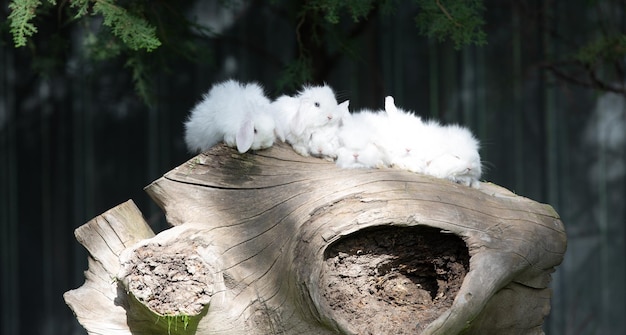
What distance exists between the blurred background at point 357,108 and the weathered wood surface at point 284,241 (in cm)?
217

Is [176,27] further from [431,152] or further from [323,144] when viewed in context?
[431,152]

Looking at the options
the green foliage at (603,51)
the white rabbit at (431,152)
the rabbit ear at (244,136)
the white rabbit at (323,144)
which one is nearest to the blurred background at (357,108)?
the green foliage at (603,51)

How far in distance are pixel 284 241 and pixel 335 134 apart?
0.53 m

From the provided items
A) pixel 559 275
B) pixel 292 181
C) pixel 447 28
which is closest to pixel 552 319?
pixel 559 275

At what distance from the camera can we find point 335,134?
11.1 feet

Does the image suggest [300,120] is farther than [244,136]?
Yes

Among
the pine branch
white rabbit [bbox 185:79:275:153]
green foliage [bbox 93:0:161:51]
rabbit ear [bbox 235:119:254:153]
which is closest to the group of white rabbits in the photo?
white rabbit [bbox 185:79:275:153]

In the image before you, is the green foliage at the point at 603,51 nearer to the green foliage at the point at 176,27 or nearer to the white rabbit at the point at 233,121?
the green foliage at the point at 176,27

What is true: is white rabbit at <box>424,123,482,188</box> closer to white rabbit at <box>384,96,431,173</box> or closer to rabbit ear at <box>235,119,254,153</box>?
white rabbit at <box>384,96,431,173</box>

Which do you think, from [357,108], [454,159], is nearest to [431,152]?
[454,159]

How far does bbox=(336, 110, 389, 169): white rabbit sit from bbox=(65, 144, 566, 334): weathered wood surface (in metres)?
0.06

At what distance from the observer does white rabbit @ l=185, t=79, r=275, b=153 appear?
314 cm

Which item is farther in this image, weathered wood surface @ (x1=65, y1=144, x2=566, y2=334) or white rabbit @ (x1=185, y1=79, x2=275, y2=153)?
white rabbit @ (x1=185, y1=79, x2=275, y2=153)

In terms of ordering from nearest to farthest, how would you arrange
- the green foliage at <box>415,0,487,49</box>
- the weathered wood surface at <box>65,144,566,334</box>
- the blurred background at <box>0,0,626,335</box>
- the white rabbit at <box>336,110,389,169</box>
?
the weathered wood surface at <box>65,144,566,334</box>, the white rabbit at <box>336,110,389,169</box>, the green foliage at <box>415,0,487,49</box>, the blurred background at <box>0,0,626,335</box>
